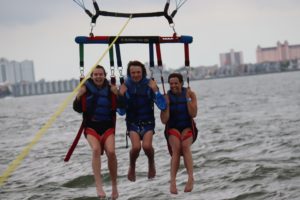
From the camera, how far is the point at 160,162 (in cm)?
2044

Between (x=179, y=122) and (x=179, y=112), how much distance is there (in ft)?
0.63

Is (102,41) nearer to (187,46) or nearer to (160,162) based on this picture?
(187,46)

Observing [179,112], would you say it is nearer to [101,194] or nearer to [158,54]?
[158,54]

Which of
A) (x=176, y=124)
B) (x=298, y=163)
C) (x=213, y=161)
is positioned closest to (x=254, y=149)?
(x=213, y=161)

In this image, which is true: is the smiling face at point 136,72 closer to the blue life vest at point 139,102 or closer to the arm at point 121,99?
the blue life vest at point 139,102

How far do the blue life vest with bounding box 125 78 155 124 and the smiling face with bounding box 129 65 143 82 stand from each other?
→ 11cm

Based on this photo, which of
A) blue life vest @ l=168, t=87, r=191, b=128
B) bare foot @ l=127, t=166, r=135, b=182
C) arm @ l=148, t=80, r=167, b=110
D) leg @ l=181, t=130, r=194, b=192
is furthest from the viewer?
bare foot @ l=127, t=166, r=135, b=182

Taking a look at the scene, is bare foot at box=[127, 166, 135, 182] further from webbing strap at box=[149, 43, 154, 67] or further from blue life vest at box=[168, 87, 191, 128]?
webbing strap at box=[149, 43, 154, 67]

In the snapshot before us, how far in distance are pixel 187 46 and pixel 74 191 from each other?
7.10 m

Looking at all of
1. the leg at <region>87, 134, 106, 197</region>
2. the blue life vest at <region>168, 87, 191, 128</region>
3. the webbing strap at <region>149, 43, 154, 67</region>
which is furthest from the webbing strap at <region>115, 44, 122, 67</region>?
the leg at <region>87, 134, 106, 197</region>

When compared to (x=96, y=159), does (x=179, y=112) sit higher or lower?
higher

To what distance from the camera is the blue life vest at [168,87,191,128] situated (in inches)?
429

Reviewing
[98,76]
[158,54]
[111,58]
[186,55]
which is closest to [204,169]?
[186,55]

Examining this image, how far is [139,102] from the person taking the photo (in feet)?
35.7
